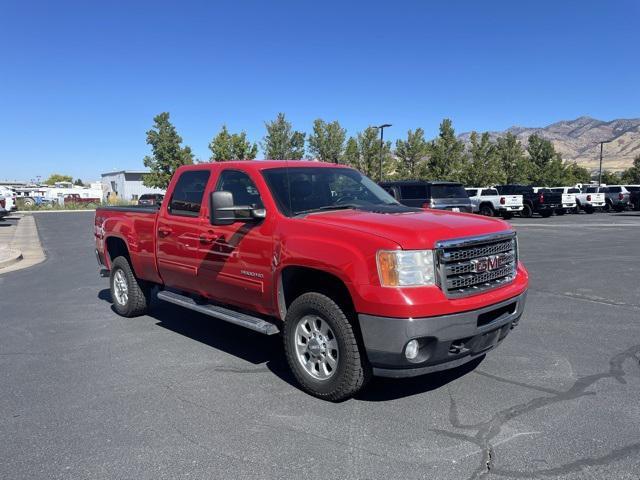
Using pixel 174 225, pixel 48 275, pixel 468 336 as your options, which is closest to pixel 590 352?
pixel 468 336

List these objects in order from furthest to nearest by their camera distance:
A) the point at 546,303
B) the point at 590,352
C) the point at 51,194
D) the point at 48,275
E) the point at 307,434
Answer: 1. the point at 51,194
2. the point at 48,275
3. the point at 546,303
4. the point at 590,352
5. the point at 307,434

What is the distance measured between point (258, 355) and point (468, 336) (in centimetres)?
237

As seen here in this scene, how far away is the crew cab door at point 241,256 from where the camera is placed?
4.62 metres

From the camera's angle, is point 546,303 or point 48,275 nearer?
point 546,303

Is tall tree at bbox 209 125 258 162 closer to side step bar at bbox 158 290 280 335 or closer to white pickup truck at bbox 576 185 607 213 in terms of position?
white pickup truck at bbox 576 185 607 213

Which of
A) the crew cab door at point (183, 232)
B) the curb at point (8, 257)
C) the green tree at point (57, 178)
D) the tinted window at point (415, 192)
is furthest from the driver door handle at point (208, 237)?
the green tree at point (57, 178)

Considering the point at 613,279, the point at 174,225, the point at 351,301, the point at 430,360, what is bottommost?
the point at 613,279

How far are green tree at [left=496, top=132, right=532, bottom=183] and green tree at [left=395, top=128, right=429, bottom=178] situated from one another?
32.2 feet

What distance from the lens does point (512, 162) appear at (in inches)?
1980

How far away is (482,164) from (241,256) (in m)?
43.7

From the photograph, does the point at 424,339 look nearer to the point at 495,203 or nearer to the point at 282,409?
the point at 282,409

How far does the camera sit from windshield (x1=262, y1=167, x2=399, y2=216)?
4.81 meters

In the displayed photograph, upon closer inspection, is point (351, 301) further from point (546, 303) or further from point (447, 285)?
point (546, 303)

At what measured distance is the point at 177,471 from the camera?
3.19m
